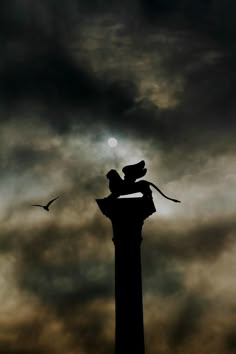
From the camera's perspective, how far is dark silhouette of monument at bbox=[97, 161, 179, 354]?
19.8 metres

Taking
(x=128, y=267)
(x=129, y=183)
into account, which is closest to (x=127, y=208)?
(x=129, y=183)

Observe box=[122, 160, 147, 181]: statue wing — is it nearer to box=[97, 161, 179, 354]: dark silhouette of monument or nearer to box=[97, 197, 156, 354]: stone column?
box=[97, 161, 179, 354]: dark silhouette of monument

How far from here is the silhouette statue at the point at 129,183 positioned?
70.6ft

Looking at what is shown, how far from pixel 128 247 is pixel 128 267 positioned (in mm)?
672

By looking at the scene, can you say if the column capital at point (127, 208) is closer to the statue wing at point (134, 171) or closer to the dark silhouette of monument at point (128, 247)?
the dark silhouette of monument at point (128, 247)

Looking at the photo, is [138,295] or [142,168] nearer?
[138,295]

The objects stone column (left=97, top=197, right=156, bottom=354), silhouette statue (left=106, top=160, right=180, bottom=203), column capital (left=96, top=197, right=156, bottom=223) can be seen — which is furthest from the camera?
silhouette statue (left=106, top=160, right=180, bottom=203)

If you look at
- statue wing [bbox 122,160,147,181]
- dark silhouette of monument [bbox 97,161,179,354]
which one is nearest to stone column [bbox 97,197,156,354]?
dark silhouette of monument [bbox 97,161,179,354]

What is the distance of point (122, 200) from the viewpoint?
21078 mm

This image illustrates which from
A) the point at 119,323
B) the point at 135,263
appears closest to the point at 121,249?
the point at 135,263

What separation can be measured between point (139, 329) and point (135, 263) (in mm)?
2148

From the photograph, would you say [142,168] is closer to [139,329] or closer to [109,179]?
[109,179]

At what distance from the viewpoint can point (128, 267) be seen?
811 inches

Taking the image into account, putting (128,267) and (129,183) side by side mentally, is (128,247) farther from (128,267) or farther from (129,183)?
(129,183)
